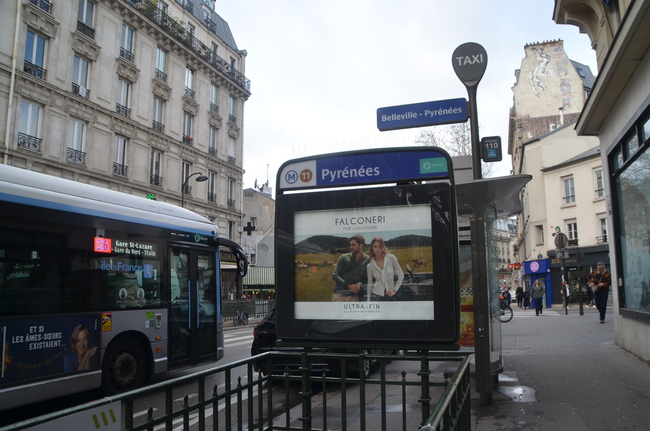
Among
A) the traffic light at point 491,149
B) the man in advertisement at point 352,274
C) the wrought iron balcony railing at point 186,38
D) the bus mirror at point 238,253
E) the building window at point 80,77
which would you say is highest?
the wrought iron balcony railing at point 186,38

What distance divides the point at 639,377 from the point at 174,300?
7602mm

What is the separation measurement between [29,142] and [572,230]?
35.3 meters

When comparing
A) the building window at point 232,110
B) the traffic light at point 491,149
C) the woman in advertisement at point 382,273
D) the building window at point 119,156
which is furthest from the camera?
the building window at point 232,110

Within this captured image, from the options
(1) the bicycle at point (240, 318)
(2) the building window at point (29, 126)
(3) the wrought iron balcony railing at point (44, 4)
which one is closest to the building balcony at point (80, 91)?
(2) the building window at point (29, 126)

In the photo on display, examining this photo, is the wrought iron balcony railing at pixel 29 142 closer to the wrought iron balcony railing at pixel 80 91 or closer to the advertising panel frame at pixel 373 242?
the wrought iron balcony railing at pixel 80 91

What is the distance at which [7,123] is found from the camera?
2280 cm

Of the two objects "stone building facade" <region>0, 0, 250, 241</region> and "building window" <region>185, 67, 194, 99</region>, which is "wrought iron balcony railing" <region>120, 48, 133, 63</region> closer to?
"stone building facade" <region>0, 0, 250, 241</region>

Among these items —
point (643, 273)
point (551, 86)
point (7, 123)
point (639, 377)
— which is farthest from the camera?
point (551, 86)

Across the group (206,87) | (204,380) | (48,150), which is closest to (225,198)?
(206,87)

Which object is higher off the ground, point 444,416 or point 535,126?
point 535,126

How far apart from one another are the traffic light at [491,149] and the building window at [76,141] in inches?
905

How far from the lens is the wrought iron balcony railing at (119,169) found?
29047mm

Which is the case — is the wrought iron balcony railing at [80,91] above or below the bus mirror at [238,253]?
above

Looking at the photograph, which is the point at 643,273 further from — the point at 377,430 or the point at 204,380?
the point at 204,380
